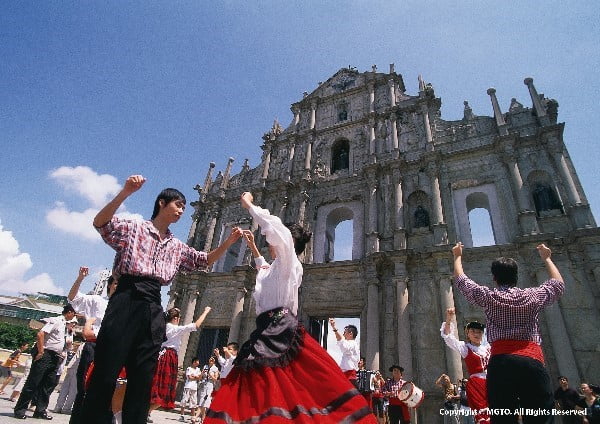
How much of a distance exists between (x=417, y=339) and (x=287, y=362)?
9.28 metres

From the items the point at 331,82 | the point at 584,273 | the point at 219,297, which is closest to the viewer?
the point at 584,273

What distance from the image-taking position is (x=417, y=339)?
33.0 feet

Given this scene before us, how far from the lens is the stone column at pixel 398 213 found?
11.7m

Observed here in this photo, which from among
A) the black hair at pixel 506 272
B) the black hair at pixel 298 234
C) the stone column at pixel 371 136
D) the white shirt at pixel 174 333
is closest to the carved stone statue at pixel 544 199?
the stone column at pixel 371 136

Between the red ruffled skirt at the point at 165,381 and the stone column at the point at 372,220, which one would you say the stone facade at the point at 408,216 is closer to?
the stone column at the point at 372,220

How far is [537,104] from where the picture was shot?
39.3 ft

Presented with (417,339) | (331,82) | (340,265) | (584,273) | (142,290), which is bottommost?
(142,290)

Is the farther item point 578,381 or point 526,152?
point 526,152

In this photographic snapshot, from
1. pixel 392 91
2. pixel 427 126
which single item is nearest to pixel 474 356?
pixel 427 126

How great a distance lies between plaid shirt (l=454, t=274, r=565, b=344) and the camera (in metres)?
2.54

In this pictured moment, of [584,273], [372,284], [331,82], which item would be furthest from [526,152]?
[331,82]

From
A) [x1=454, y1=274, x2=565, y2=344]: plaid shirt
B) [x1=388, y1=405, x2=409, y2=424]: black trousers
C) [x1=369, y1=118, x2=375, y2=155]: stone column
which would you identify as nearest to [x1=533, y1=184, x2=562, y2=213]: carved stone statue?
[x1=369, y1=118, x2=375, y2=155]: stone column

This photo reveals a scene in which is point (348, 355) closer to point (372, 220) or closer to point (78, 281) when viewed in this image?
point (78, 281)

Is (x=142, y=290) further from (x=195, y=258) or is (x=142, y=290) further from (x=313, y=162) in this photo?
(x=313, y=162)
